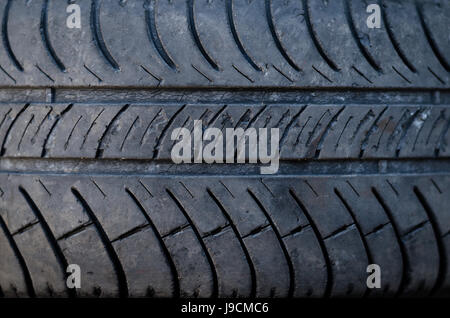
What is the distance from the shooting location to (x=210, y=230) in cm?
87

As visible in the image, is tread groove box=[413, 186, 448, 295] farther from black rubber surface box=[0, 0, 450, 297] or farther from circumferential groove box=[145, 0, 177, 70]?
circumferential groove box=[145, 0, 177, 70]

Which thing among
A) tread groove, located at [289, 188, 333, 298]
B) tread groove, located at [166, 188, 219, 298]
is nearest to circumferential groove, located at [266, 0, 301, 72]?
tread groove, located at [289, 188, 333, 298]

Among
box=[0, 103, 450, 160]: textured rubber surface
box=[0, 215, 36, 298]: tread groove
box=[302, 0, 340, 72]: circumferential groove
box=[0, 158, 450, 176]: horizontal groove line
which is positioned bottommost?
box=[0, 215, 36, 298]: tread groove

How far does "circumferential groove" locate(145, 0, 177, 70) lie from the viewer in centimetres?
86

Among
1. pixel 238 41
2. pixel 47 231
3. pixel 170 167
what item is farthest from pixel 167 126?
pixel 47 231

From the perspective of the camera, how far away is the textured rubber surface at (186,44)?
0.85 m

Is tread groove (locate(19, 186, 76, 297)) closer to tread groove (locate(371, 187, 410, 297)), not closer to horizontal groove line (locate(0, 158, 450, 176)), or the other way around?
horizontal groove line (locate(0, 158, 450, 176))

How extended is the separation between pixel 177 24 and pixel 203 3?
6 cm

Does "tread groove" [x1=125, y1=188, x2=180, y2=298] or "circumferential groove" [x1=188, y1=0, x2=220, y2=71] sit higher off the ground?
"circumferential groove" [x1=188, y1=0, x2=220, y2=71]

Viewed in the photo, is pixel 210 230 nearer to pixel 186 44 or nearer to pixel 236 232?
pixel 236 232

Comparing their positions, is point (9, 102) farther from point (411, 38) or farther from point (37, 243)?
point (411, 38)

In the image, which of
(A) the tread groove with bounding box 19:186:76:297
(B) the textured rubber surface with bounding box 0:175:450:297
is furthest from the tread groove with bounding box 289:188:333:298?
(A) the tread groove with bounding box 19:186:76:297

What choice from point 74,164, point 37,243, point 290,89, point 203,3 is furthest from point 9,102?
point 290,89

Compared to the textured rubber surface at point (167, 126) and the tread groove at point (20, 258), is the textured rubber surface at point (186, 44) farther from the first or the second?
the tread groove at point (20, 258)
